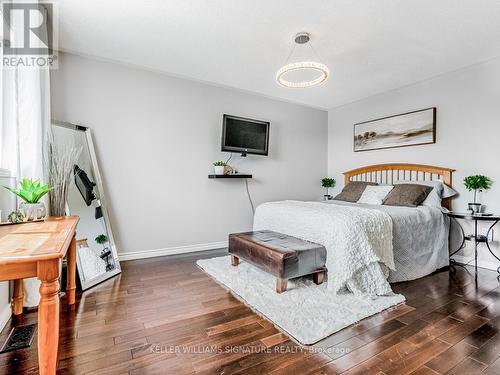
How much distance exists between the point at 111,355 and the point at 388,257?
237cm

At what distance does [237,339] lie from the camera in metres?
1.71

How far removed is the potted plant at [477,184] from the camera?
10.1 feet

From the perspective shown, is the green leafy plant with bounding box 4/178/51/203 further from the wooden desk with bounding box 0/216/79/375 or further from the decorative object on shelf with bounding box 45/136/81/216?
the wooden desk with bounding box 0/216/79/375

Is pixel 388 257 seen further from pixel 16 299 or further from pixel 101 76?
pixel 101 76

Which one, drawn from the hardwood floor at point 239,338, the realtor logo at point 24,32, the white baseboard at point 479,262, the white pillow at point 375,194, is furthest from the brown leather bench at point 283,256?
the realtor logo at point 24,32

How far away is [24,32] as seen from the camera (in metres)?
2.11

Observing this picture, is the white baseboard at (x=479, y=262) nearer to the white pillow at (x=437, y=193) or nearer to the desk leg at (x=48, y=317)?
the white pillow at (x=437, y=193)

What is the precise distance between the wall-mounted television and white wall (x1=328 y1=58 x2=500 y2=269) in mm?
1972

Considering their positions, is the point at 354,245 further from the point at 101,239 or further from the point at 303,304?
the point at 101,239

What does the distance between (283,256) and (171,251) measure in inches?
80.0

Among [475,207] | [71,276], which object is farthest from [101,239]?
[475,207]

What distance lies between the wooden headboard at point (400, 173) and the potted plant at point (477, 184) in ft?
1.15

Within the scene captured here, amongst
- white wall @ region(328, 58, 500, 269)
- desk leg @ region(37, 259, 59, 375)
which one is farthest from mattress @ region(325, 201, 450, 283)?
desk leg @ region(37, 259, 59, 375)

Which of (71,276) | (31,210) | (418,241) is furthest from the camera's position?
(418,241)
